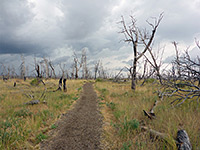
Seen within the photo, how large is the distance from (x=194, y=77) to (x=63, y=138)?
6.00 meters

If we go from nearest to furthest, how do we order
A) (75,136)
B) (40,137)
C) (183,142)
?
(183,142), (40,137), (75,136)

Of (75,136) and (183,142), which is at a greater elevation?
(183,142)

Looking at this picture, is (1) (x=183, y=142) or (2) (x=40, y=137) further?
(2) (x=40, y=137)

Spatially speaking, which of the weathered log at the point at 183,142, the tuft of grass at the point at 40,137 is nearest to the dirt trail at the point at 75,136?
the tuft of grass at the point at 40,137

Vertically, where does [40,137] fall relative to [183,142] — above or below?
below

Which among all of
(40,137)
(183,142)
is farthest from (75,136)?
(183,142)

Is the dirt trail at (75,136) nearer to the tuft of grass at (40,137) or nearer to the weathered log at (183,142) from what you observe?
the tuft of grass at (40,137)

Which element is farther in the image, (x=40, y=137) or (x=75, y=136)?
(x=75, y=136)

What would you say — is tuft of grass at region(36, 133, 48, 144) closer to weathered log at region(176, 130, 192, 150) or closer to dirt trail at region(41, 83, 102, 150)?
dirt trail at region(41, 83, 102, 150)

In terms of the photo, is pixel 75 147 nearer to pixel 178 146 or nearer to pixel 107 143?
pixel 107 143

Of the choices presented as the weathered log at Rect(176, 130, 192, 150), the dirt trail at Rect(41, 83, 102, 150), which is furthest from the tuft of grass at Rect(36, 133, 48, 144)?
the weathered log at Rect(176, 130, 192, 150)

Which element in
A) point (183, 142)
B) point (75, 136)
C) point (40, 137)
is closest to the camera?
point (183, 142)

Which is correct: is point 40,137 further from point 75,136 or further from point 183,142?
point 183,142

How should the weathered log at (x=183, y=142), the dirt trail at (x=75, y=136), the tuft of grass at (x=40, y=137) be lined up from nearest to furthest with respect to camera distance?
1. the weathered log at (x=183, y=142)
2. the dirt trail at (x=75, y=136)
3. the tuft of grass at (x=40, y=137)
